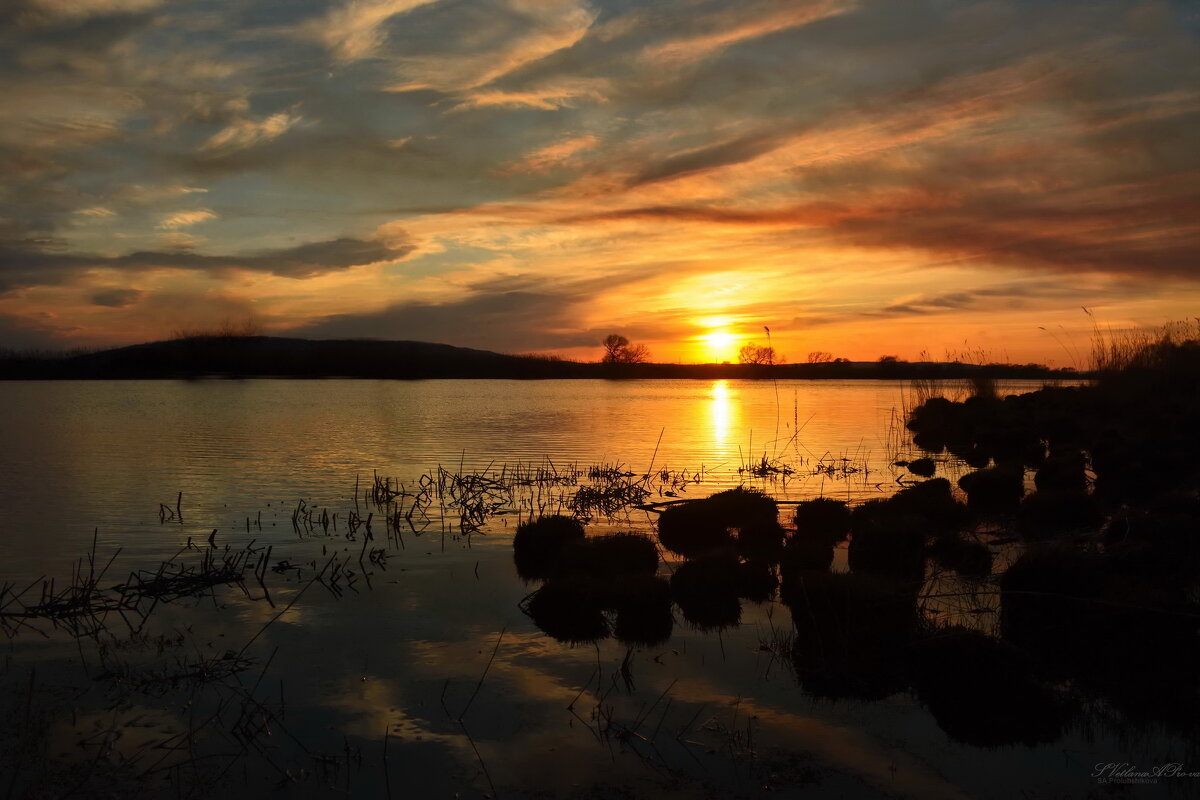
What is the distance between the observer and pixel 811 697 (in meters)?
7.53

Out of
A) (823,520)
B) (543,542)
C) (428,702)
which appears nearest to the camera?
Result: (428,702)

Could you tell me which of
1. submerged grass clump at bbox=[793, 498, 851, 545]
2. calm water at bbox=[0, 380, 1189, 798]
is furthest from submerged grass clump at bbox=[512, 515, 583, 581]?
submerged grass clump at bbox=[793, 498, 851, 545]

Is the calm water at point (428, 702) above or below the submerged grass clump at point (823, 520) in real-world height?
below

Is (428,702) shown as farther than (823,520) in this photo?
No

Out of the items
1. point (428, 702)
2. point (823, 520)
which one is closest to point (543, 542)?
point (823, 520)

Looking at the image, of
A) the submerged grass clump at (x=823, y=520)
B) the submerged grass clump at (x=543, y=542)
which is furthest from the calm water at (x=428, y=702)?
the submerged grass clump at (x=823, y=520)

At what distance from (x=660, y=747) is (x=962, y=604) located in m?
5.17

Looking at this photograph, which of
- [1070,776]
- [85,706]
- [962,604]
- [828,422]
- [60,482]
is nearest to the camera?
[1070,776]

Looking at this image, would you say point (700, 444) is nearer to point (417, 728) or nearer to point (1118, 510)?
point (1118, 510)

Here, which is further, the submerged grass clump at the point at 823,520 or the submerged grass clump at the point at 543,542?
Result: the submerged grass clump at the point at 823,520

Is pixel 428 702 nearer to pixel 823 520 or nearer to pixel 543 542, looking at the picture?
pixel 543 542

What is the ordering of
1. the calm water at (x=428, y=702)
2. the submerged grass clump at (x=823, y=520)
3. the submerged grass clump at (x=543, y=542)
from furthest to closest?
1. the submerged grass clump at (x=823, y=520)
2. the submerged grass clump at (x=543, y=542)
3. the calm water at (x=428, y=702)

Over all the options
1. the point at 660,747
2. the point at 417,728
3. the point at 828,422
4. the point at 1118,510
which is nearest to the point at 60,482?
the point at 417,728

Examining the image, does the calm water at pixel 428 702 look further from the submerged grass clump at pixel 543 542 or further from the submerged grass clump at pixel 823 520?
the submerged grass clump at pixel 823 520
